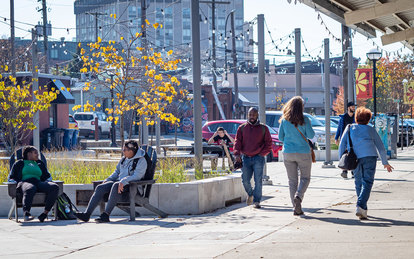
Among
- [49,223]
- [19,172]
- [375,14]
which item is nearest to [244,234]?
[49,223]

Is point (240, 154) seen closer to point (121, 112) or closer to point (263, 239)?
point (263, 239)

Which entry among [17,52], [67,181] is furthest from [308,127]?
[17,52]

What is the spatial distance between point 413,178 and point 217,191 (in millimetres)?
6664

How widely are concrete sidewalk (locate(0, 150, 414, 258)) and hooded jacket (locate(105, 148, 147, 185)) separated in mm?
665

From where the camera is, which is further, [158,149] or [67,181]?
[158,149]

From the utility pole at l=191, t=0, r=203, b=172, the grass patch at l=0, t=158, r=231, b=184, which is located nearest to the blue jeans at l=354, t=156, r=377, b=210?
the grass patch at l=0, t=158, r=231, b=184

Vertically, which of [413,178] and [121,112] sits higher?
[121,112]

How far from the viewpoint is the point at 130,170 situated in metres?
11.9

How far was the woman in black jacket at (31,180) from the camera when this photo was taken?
472 inches

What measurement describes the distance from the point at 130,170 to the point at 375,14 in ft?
17.0

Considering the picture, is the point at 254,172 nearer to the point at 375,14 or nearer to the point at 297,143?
the point at 297,143

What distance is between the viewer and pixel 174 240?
9414 mm

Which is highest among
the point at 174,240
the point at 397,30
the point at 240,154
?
the point at 397,30

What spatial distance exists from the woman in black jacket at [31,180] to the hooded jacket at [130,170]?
1.03 meters
